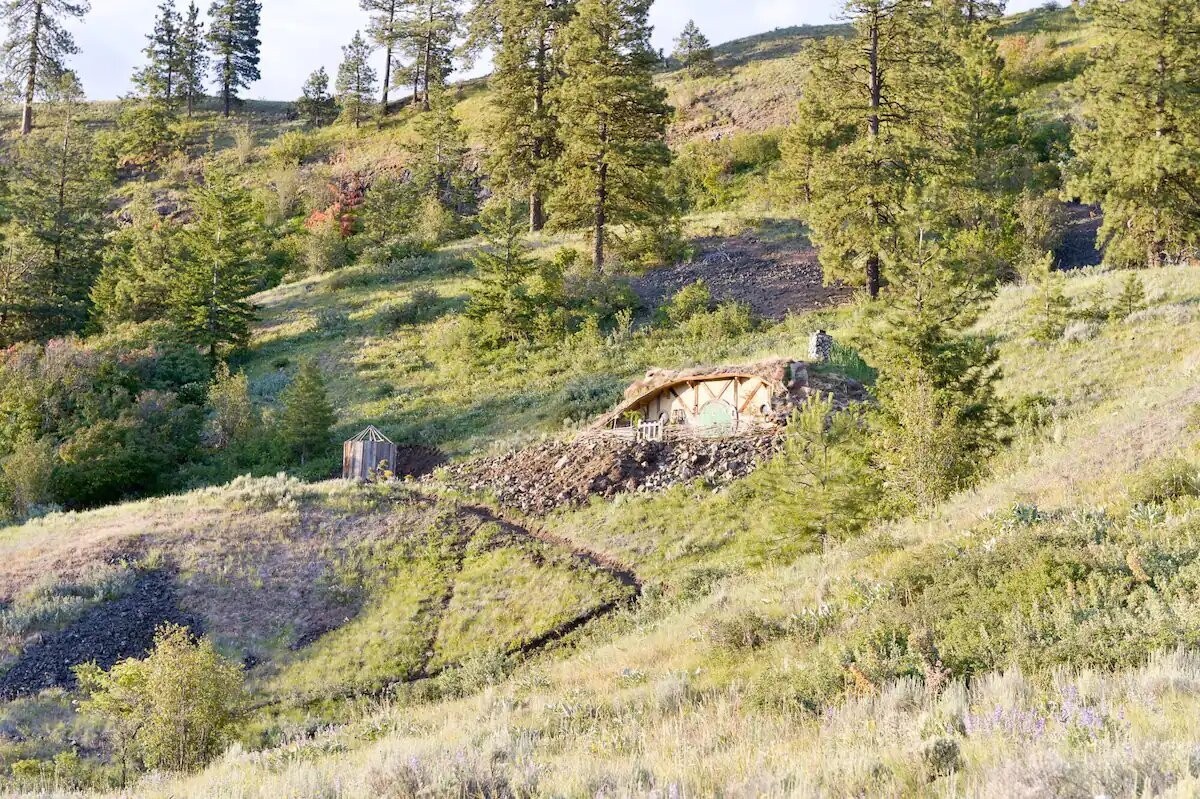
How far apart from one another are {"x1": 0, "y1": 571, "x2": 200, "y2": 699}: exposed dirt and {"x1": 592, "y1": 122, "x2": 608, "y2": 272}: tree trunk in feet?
79.7

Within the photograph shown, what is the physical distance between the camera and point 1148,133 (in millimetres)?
32156

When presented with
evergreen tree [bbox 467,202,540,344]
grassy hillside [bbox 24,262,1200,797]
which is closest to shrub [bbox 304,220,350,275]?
evergreen tree [bbox 467,202,540,344]

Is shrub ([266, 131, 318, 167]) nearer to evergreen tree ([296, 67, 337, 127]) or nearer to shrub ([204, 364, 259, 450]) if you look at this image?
evergreen tree ([296, 67, 337, 127])

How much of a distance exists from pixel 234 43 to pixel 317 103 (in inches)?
452

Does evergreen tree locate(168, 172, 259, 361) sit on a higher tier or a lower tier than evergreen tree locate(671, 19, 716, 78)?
lower

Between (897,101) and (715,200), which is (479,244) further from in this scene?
(897,101)

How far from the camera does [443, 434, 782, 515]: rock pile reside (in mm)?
24531

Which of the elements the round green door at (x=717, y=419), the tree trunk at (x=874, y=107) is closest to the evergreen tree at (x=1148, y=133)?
the tree trunk at (x=874, y=107)

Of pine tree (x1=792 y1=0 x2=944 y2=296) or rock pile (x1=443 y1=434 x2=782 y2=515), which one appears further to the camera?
pine tree (x1=792 y1=0 x2=944 y2=296)

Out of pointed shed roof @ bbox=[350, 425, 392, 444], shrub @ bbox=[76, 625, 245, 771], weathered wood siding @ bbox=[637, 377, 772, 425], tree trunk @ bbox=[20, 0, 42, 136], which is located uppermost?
tree trunk @ bbox=[20, 0, 42, 136]

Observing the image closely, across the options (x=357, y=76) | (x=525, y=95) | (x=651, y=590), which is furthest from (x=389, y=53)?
(x=651, y=590)

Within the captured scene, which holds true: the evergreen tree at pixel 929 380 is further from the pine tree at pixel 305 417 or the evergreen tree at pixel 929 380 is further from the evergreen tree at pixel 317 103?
the evergreen tree at pixel 317 103

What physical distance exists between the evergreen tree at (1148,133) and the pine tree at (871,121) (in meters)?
6.82

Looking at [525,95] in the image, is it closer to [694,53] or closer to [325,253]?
[325,253]
